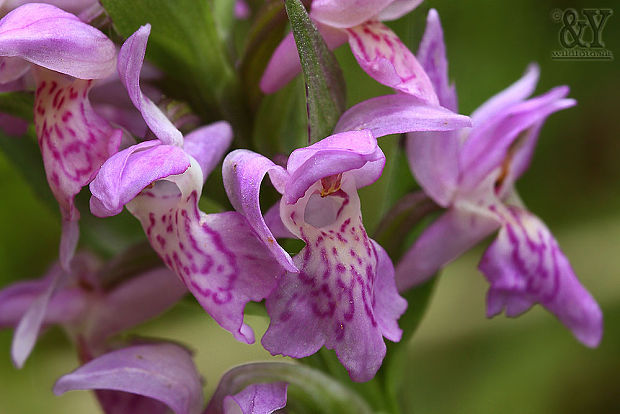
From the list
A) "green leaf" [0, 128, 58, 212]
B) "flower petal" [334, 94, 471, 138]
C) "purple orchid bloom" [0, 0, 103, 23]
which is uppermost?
A: "purple orchid bloom" [0, 0, 103, 23]

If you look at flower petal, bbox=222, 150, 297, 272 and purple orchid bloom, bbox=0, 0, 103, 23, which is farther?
purple orchid bloom, bbox=0, 0, 103, 23

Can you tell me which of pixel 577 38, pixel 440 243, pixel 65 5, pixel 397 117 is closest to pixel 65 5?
pixel 65 5

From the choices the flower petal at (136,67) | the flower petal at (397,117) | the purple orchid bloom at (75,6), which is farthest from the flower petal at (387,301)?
the purple orchid bloom at (75,6)

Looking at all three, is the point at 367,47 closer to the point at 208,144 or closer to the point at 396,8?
the point at 396,8

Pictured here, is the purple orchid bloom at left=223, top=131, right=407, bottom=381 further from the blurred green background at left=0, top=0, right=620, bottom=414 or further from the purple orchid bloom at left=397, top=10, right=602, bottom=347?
the blurred green background at left=0, top=0, right=620, bottom=414

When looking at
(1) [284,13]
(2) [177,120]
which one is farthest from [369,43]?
(2) [177,120]

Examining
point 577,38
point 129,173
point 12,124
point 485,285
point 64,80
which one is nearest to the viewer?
point 129,173

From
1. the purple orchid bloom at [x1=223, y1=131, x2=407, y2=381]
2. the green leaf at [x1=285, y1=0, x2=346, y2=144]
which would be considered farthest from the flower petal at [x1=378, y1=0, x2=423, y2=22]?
the purple orchid bloom at [x1=223, y1=131, x2=407, y2=381]
